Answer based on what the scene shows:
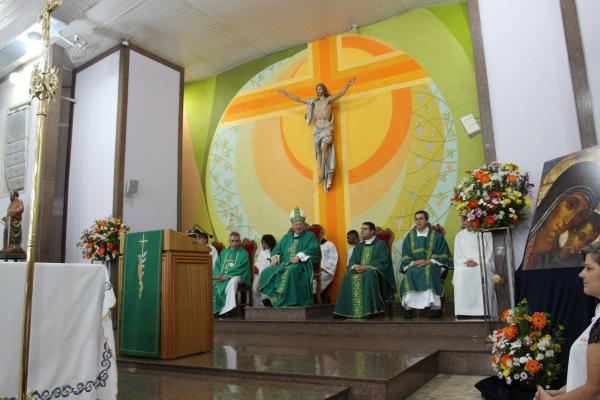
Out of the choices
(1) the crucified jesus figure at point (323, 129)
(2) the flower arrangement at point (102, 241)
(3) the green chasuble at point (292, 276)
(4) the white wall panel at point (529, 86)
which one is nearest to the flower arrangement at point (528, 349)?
(4) the white wall panel at point (529, 86)

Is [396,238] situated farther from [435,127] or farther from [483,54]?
[483,54]

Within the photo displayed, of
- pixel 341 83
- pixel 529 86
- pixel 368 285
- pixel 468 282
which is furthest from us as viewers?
pixel 341 83

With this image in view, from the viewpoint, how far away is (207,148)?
355 inches

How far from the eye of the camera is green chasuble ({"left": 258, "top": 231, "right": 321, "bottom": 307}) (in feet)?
20.2

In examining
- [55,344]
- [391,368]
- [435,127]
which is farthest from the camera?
[435,127]

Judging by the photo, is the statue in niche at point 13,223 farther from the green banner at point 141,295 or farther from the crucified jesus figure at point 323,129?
the crucified jesus figure at point 323,129

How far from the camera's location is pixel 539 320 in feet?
9.61

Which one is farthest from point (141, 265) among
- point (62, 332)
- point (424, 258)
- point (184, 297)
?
point (424, 258)

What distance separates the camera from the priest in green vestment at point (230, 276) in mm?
6656

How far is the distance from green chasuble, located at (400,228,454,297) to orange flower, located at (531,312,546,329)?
2.50m

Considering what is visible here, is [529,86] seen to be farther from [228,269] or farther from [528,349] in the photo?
[228,269]

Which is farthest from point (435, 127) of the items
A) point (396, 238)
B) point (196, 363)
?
point (196, 363)

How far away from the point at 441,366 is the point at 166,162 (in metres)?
5.70

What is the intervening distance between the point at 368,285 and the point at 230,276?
6.87 feet
